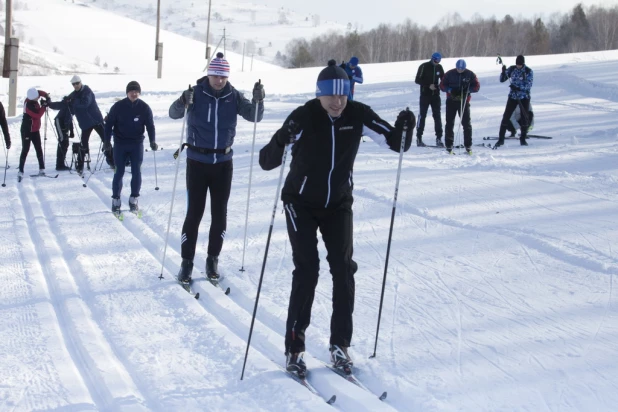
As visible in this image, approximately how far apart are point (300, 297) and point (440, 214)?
4.29 metres

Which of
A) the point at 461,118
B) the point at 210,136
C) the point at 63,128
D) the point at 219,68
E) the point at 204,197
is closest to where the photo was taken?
the point at 219,68

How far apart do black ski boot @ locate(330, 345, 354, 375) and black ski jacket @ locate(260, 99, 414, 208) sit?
0.94m

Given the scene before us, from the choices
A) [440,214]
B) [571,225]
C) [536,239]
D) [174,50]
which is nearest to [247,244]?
[440,214]

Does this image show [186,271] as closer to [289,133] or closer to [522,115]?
[289,133]

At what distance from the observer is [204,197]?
19.9 feet

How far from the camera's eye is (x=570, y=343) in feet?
15.1

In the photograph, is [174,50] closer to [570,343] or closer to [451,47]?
[451,47]

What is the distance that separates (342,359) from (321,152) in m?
1.34

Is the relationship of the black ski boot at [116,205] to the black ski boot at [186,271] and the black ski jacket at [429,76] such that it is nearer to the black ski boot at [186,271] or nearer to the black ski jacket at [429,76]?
the black ski boot at [186,271]

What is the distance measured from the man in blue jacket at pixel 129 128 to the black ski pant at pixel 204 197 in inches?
110

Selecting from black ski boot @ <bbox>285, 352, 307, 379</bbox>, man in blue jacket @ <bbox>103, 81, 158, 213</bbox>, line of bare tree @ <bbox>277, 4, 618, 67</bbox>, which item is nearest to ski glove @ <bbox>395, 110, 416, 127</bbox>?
black ski boot @ <bbox>285, 352, 307, 379</bbox>

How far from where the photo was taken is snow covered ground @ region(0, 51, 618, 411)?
4.01 metres

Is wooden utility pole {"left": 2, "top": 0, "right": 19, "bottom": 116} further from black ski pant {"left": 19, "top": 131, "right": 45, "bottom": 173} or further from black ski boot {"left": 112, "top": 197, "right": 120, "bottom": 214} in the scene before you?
black ski boot {"left": 112, "top": 197, "right": 120, "bottom": 214}

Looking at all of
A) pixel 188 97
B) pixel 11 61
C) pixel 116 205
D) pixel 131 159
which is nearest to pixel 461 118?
pixel 131 159
